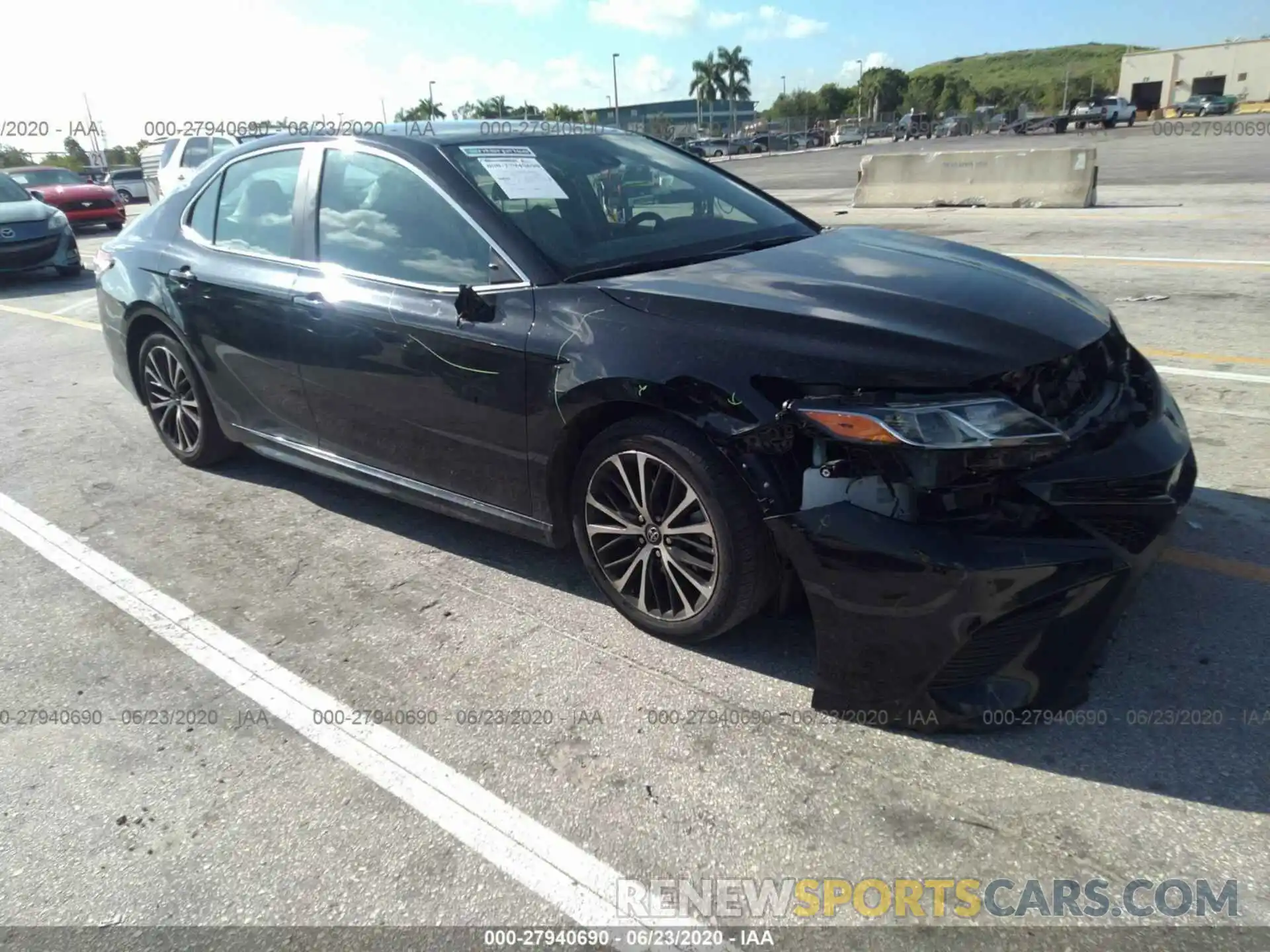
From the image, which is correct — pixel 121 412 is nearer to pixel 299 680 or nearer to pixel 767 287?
pixel 299 680

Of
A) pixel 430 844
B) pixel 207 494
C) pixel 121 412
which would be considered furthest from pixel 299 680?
pixel 121 412

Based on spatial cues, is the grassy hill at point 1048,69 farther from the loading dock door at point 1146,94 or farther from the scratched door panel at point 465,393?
the scratched door panel at point 465,393

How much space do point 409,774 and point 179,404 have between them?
326cm

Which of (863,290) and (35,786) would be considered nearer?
(35,786)

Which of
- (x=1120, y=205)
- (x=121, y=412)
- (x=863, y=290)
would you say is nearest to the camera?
(x=863, y=290)

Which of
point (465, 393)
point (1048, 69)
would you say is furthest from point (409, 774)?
point (1048, 69)

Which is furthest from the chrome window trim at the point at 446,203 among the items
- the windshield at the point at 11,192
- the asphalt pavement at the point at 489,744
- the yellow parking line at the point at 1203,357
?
the windshield at the point at 11,192

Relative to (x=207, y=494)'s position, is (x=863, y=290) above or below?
above

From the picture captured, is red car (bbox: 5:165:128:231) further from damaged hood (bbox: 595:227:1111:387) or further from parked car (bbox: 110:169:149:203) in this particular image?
damaged hood (bbox: 595:227:1111:387)

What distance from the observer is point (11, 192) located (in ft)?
44.7

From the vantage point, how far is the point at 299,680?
3148 millimetres

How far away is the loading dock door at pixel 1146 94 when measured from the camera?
89625 mm

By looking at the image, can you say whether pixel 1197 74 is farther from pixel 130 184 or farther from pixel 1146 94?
pixel 130 184

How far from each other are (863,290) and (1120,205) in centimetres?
1322
